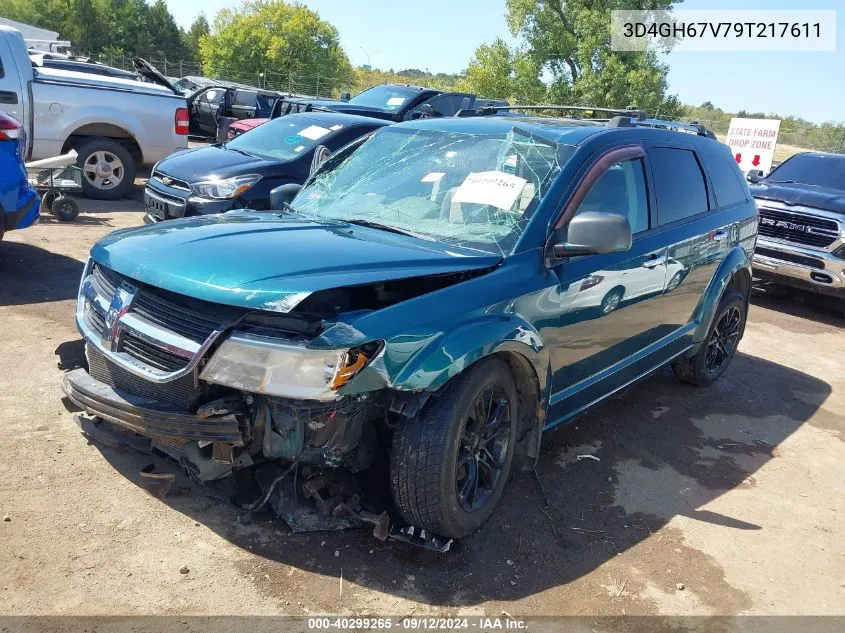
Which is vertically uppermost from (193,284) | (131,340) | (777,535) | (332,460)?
(193,284)

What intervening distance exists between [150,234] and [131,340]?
0.61 metres

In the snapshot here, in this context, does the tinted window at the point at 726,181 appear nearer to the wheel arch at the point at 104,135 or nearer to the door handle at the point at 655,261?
the door handle at the point at 655,261

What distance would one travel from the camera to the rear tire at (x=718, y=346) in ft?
18.2

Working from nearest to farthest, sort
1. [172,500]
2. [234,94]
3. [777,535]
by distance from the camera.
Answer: [172,500] → [777,535] → [234,94]

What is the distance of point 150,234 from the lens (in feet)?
11.3

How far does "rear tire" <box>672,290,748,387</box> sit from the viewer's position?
5.54 m

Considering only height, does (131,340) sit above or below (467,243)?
below

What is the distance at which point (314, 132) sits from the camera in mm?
8805

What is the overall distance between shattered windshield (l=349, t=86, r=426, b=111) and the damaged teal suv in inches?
374

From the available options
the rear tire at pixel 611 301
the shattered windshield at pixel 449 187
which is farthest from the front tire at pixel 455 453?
the rear tire at pixel 611 301

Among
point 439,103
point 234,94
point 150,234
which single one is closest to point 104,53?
point 234,94

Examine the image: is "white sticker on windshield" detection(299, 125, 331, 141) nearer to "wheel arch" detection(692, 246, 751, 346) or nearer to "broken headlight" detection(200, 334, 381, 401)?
"wheel arch" detection(692, 246, 751, 346)

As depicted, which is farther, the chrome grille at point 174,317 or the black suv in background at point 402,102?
the black suv in background at point 402,102

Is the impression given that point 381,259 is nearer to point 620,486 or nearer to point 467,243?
point 467,243
